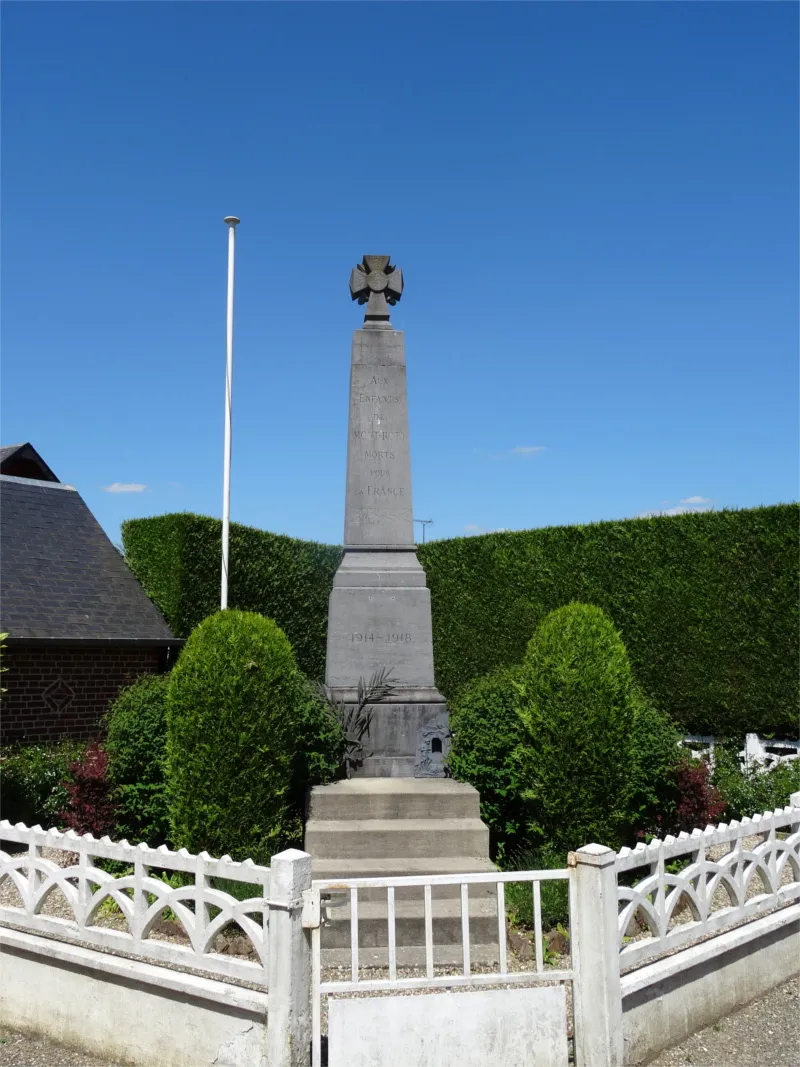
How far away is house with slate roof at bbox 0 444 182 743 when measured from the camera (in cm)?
1045

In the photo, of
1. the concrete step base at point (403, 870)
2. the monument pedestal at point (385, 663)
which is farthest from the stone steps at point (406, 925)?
the monument pedestal at point (385, 663)

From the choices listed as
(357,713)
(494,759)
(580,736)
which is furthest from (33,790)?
(580,736)

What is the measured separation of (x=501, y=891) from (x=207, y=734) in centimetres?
281

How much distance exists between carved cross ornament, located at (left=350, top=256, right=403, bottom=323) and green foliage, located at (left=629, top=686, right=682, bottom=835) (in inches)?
190

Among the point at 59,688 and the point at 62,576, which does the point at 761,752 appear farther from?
the point at 62,576

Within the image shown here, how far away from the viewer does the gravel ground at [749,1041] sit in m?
4.27

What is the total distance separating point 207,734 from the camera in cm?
611

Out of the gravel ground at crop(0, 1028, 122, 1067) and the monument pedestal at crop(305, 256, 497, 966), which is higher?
the monument pedestal at crop(305, 256, 497, 966)

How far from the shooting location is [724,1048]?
440cm

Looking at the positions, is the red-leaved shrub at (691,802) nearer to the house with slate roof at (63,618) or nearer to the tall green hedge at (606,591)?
the tall green hedge at (606,591)

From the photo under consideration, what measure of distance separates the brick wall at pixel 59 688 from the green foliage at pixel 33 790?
101cm

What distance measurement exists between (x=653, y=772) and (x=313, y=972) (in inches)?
168

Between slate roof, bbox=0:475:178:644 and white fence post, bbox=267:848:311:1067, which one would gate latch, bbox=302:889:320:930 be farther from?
slate roof, bbox=0:475:178:644

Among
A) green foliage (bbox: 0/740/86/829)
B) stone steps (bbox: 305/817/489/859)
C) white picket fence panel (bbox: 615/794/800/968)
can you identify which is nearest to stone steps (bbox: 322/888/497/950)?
stone steps (bbox: 305/817/489/859)
